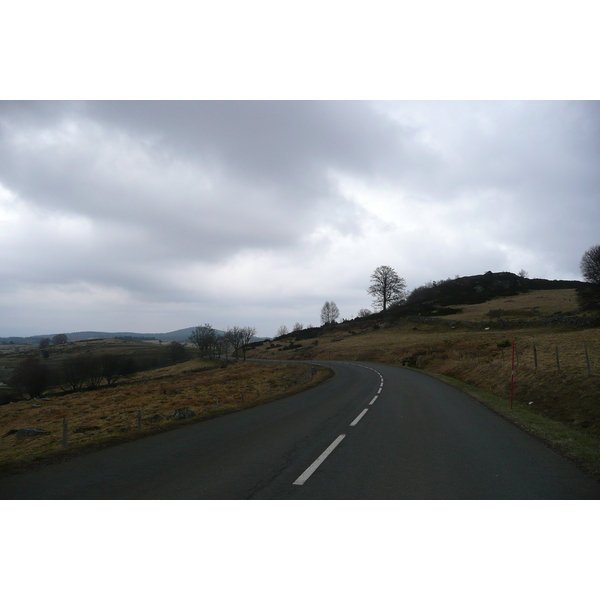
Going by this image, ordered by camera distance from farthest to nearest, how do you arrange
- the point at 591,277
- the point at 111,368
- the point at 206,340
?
1. the point at 206,340
2. the point at 111,368
3. the point at 591,277

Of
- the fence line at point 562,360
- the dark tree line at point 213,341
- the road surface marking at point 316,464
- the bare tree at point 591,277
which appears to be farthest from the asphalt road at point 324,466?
the dark tree line at point 213,341

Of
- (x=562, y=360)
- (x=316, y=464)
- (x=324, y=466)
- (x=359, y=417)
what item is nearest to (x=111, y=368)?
(x=359, y=417)

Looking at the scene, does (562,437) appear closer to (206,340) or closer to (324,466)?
(324,466)

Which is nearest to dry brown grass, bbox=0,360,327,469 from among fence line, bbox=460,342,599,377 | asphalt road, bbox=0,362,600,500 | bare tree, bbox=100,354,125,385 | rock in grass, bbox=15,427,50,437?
rock in grass, bbox=15,427,50,437

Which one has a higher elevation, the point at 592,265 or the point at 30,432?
the point at 592,265

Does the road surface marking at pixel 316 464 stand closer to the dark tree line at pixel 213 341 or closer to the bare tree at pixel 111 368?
the bare tree at pixel 111 368

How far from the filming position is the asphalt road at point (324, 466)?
17.5 ft

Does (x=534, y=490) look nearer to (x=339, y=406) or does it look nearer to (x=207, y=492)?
(x=207, y=492)

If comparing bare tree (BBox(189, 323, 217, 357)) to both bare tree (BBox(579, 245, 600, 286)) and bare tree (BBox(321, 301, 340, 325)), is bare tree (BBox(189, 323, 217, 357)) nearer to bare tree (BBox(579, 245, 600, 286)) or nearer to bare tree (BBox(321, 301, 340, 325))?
bare tree (BBox(321, 301, 340, 325))

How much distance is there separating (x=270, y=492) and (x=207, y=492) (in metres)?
1.00

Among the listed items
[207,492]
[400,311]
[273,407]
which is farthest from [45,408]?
[400,311]

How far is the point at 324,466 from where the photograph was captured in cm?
645

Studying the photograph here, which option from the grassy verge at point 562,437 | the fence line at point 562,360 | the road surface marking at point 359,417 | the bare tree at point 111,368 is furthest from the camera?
the bare tree at point 111,368

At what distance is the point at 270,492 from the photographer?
528 cm
